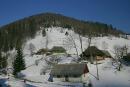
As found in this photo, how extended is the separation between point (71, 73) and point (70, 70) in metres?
1.05

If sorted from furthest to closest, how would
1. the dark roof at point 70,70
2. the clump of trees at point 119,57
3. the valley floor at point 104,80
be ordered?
the clump of trees at point 119,57 < the dark roof at point 70,70 < the valley floor at point 104,80

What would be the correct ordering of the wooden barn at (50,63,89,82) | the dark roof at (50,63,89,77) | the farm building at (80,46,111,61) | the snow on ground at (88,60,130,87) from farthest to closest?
the farm building at (80,46,111,61) → the dark roof at (50,63,89,77) → the wooden barn at (50,63,89,82) → the snow on ground at (88,60,130,87)

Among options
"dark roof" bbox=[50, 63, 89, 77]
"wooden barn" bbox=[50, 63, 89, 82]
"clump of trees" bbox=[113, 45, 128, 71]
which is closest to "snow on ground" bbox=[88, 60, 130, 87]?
"clump of trees" bbox=[113, 45, 128, 71]

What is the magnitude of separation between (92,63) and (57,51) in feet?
175

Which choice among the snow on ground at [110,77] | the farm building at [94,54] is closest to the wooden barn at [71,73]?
the snow on ground at [110,77]

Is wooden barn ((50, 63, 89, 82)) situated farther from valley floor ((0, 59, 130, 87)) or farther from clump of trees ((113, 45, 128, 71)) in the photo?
clump of trees ((113, 45, 128, 71))

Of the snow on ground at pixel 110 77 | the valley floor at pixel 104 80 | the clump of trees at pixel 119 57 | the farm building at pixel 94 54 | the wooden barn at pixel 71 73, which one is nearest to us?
the valley floor at pixel 104 80

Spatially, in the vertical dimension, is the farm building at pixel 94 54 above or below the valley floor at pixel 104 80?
above

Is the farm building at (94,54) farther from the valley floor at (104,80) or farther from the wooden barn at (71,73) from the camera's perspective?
the wooden barn at (71,73)

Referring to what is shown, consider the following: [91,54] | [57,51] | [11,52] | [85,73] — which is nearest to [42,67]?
[91,54]

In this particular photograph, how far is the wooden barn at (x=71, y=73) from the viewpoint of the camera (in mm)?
60656

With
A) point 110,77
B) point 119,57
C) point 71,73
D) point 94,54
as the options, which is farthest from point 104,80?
point 94,54

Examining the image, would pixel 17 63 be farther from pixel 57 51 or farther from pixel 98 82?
pixel 57 51

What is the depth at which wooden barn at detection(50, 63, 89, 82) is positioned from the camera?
6066cm
